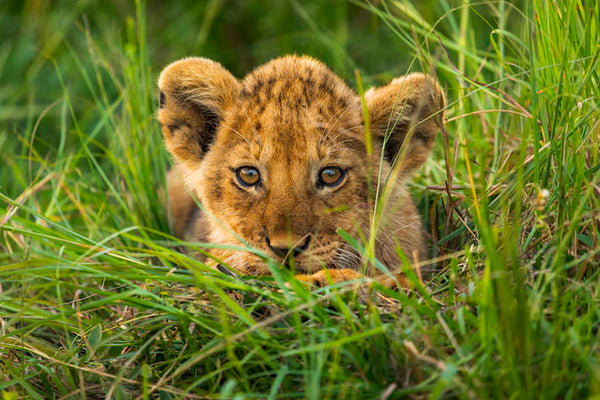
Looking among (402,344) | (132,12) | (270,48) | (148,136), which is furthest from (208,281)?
(132,12)

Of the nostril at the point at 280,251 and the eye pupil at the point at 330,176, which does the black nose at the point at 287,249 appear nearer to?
the nostril at the point at 280,251

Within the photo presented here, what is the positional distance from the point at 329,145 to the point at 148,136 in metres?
1.86

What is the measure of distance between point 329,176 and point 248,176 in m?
0.46

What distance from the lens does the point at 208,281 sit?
9.21 feet

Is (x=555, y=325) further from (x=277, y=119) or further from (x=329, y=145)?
(x=277, y=119)

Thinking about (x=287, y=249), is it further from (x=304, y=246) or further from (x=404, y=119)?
(x=404, y=119)

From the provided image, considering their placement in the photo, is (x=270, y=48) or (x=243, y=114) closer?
(x=243, y=114)

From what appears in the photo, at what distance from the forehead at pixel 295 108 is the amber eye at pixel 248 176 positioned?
6.3 inches

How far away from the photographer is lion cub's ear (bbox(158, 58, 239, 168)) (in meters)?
4.11

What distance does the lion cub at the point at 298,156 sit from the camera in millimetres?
3469

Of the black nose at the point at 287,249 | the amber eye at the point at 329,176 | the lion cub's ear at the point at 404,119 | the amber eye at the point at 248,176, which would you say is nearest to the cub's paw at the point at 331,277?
the black nose at the point at 287,249

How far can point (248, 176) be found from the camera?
12.5ft

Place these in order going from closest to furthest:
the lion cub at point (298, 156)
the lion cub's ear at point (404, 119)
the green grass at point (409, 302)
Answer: the green grass at point (409, 302)
the lion cub at point (298, 156)
the lion cub's ear at point (404, 119)

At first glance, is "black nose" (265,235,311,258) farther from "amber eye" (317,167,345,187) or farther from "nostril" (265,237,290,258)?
"amber eye" (317,167,345,187)
